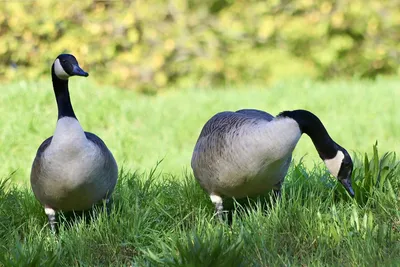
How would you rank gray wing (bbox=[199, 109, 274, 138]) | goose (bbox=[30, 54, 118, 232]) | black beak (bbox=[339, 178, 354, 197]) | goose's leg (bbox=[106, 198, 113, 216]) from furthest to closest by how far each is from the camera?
goose's leg (bbox=[106, 198, 113, 216]), gray wing (bbox=[199, 109, 274, 138]), black beak (bbox=[339, 178, 354, 197]), goose (bbox=[30, 54, 118, 232])

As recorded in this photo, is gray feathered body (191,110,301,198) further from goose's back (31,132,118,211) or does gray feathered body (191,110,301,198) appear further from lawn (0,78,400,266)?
goose's back (31,132,118,211)

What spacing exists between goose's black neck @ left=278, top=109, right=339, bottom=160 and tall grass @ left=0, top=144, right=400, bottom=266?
0.37 meters

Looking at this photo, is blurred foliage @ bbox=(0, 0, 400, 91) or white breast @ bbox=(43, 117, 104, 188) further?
blurred foliage @ bbox=(0, 0, 400, 91)

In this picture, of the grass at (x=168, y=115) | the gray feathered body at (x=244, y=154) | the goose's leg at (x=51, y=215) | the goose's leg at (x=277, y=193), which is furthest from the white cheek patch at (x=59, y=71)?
the grass at (x=168, y=115)

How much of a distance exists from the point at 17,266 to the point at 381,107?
6.39m

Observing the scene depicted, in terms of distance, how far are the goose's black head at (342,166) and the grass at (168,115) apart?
2664 millimetres

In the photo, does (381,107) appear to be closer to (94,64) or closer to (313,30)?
(313,30)

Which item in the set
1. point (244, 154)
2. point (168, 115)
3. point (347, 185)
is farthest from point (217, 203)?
point (168, 115)

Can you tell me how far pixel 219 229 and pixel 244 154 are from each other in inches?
22.8

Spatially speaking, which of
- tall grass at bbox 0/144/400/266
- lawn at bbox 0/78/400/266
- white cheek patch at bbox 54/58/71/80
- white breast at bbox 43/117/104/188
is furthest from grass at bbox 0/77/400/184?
white breast at bbox 43/117/104/188

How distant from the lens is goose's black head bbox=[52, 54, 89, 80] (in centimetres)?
462

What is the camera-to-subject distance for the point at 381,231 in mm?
4168

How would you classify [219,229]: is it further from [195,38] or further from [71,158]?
[195,38]

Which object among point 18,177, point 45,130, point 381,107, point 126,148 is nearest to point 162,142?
point 126,148
